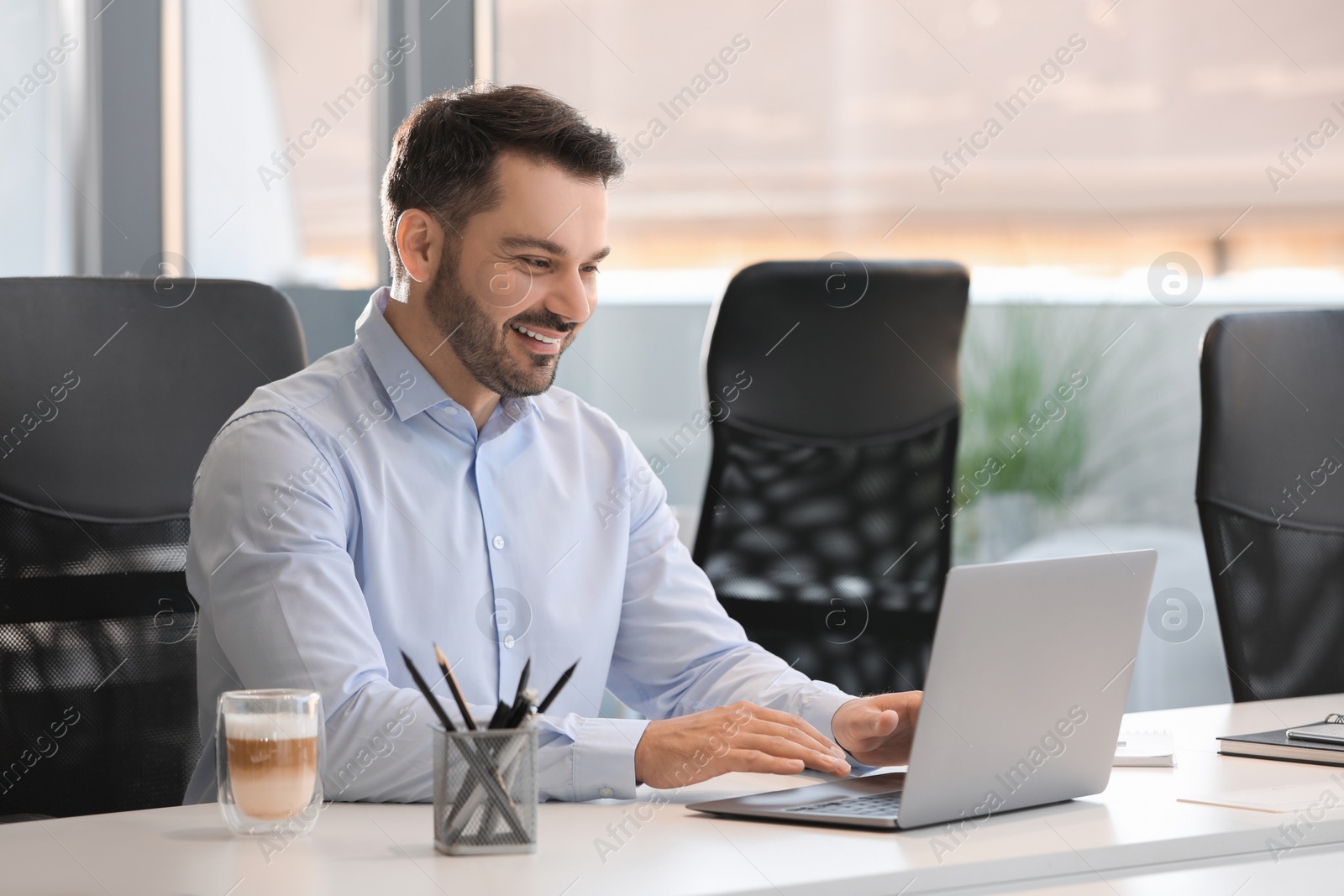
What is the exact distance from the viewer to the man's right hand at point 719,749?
1213mm

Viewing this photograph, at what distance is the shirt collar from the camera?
1.55m

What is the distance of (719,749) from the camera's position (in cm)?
122

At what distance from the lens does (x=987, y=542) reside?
3369mm

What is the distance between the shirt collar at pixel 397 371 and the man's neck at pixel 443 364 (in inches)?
0.8

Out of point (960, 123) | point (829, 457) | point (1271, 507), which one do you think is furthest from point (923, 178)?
point (1271, 507)

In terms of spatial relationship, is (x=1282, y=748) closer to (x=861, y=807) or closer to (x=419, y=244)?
(x=861, y=807)

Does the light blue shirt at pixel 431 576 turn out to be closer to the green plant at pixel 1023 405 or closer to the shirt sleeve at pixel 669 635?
the shirt sleeve at pixel 669 635

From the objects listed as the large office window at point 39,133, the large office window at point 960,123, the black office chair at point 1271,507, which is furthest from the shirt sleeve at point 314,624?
the large office window at point 960,123

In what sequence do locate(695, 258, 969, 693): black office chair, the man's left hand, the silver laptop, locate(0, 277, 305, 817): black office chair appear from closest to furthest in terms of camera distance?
the silver laptop
the man's left hand
locate(0, 277, 305, 817): black office chair
locate(695, 258, 969, 693): black office chair

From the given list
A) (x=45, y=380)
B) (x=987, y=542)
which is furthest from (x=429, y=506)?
(x=987, y=542)

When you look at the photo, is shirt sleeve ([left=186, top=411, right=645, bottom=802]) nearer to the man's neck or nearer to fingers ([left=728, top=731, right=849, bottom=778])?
fingers ([left=728, top=731, right=849, bottom=778])

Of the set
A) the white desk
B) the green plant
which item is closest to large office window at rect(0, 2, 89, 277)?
the white desk

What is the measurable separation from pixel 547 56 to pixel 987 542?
4.99 ft

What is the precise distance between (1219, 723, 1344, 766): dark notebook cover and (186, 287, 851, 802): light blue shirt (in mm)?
410
